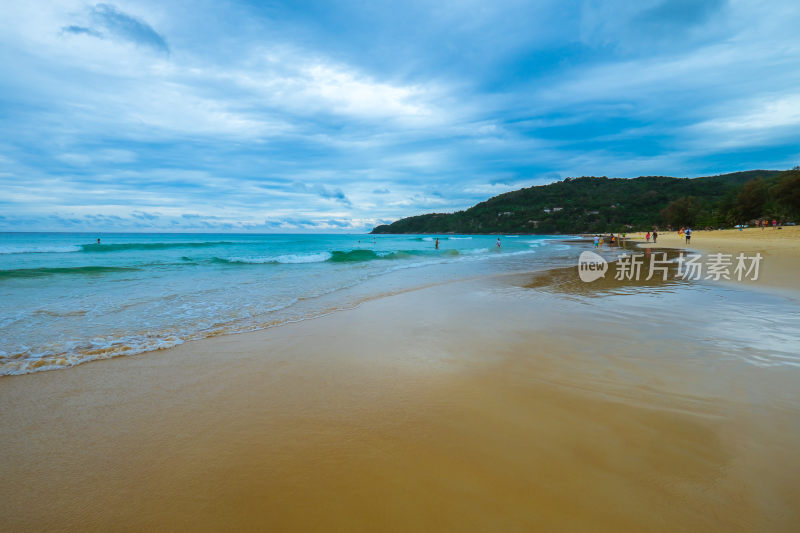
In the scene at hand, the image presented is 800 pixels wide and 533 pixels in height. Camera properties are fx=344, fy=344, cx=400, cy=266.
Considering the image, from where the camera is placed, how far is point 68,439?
2891mm

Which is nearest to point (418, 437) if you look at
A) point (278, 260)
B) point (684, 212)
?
point (278, 260)

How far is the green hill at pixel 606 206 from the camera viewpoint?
263 feet

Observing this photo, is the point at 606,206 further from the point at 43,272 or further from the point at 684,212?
the point at 43,272

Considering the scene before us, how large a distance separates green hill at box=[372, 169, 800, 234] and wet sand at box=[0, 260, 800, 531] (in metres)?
83.5

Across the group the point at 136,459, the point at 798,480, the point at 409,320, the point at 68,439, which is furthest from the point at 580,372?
the point at 68,439

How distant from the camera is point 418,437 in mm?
2811

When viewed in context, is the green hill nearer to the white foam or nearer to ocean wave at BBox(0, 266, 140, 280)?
the white foam

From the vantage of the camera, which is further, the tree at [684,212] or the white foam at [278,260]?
the tree at [684,212]

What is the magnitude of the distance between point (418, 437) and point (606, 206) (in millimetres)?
135030

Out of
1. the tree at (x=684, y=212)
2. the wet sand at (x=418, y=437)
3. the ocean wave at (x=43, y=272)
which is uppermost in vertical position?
the tree at (x=684, y=212)

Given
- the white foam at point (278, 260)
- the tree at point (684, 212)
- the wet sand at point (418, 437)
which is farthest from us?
the tree at point (684, 212)

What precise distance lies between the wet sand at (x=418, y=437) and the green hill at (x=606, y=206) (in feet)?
274

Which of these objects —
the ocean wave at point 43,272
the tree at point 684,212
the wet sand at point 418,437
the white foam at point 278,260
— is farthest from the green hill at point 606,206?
the ocean wave at point 43,272

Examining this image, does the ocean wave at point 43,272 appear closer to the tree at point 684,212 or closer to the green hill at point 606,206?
the green hill at point 606,206
